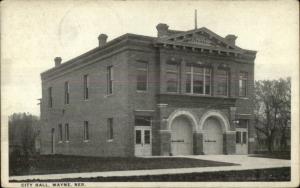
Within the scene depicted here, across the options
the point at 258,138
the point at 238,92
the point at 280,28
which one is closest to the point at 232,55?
the point at 238,92

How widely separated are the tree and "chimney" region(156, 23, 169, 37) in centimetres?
1901

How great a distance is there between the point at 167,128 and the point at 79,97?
27.2 ft

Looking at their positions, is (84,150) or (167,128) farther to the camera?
(84,150)

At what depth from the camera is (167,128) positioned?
27828 millimetres

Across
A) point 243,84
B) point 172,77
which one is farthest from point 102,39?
point 243,84

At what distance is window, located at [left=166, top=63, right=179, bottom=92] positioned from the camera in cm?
2827

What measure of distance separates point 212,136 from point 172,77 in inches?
191

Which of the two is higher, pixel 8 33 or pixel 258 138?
pixel 8 33

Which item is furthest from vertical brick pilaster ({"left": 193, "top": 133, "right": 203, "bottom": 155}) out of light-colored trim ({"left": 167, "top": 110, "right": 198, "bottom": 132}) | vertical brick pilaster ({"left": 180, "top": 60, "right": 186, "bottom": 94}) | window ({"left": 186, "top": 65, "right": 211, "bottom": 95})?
vertical brick pilaster ({"left": 180, "top": 60, "right": 186, "bottom": 94})

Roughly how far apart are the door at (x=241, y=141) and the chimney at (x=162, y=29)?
845 cm

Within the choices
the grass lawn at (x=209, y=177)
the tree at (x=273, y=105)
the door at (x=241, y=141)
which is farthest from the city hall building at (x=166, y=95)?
the tree at (x=273, y=105)

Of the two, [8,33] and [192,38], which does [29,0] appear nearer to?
[8,33]

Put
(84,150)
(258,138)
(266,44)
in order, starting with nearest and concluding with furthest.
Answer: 1. (266,44)
2. (84,150)
3. (258,138)

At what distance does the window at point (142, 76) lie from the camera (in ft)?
90.3
